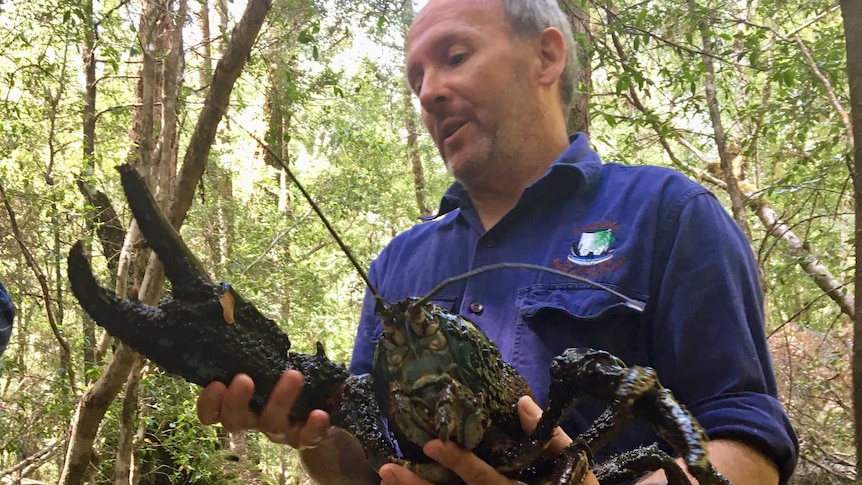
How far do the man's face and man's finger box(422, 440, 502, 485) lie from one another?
1133 millimetres

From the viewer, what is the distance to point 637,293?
172cm

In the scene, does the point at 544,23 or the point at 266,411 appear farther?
the point at 544,23

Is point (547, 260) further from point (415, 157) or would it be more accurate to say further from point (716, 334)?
point (415, 157)

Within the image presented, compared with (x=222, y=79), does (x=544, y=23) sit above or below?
below

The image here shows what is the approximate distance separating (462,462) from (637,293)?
0.78m

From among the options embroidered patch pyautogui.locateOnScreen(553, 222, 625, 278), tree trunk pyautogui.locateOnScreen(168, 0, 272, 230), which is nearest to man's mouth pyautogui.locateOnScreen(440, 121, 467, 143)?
embroidered patch pyautogui.locateOnScreen(553, 222, 625, 278)

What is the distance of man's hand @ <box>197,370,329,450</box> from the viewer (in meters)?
1.49

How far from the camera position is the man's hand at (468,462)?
1246 millimetres

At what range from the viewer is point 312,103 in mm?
9500

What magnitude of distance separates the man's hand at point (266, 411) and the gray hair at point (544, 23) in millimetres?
1494

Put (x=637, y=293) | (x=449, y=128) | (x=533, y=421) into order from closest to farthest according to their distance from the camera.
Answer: (x=533, y=421), (x=637, y=293), (x=449, y=128)

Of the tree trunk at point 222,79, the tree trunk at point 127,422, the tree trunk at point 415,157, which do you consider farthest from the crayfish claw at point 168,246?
the tree trunk at point 415,157

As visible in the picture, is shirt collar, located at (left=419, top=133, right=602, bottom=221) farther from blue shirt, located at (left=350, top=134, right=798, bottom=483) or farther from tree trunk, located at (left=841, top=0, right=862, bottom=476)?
tree trunk, located at (left=841, top=0, right=862, bottom=476)

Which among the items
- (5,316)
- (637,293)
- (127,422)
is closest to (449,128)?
(637,293)
